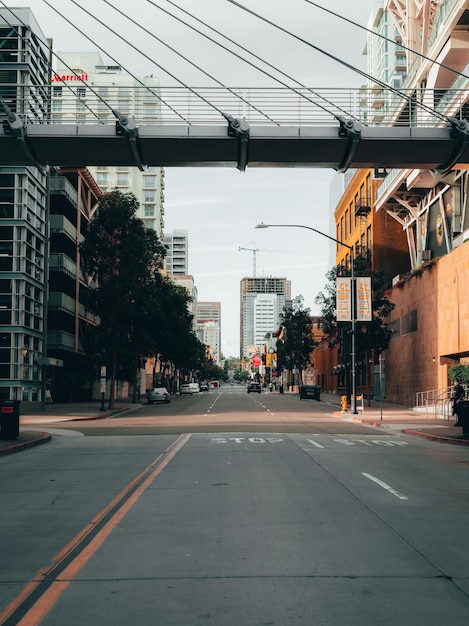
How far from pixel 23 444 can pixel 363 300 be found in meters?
24.6

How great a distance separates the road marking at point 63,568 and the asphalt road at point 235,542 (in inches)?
0.8

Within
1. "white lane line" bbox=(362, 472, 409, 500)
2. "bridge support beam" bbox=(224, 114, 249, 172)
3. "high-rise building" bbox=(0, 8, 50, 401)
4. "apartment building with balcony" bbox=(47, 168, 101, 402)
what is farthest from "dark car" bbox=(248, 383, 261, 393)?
"white lane line" bbox=(362, 472, 409, 500)

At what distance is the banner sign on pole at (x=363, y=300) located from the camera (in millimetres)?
42141

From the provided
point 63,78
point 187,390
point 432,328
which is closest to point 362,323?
point 432,328

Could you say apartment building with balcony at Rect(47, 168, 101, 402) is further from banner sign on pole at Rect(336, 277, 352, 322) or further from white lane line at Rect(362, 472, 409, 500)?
white lane line at Rect(362, 472, 409, 500)

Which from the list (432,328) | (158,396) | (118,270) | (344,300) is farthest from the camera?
(158,396)

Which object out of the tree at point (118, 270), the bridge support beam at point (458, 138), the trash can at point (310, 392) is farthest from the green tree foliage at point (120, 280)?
the bridge support beam at point (458, 138)

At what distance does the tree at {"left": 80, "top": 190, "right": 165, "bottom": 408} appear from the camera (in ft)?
178

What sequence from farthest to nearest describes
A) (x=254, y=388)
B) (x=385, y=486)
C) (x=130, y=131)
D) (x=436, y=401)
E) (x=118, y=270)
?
(x=254, y=388), (x=118, y=270), (x=436, y=401), (x=130, y=131), (x=385, y=486)

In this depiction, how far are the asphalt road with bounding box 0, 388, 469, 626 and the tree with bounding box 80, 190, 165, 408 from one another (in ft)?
120

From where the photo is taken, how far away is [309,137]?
65.0 feet

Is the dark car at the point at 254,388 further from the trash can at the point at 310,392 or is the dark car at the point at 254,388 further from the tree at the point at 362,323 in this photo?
the tree at the point at 362,323

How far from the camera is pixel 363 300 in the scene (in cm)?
4250

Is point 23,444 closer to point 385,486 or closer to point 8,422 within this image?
point 8,422
